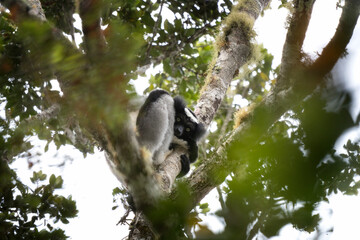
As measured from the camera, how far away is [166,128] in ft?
11.5

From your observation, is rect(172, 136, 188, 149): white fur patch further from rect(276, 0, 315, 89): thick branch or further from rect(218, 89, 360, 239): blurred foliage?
rect(218, 89, 360, 239): blurred foliage

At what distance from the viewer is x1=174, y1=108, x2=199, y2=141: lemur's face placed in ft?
12.7

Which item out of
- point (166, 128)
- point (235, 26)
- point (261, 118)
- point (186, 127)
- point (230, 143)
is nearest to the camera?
point (261, 118)

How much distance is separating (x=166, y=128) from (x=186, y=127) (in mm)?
525

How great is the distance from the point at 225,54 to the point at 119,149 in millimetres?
3305

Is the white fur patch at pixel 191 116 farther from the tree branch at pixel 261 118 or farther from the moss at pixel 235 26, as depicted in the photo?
the tree branch at pixel 261 118

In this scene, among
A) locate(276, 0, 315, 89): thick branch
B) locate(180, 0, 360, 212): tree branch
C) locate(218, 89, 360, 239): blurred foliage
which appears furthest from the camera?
locate(276, 0, 315, 89): thick branch

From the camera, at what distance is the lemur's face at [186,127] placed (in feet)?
12.7

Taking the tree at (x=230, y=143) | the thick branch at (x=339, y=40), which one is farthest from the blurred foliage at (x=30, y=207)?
the thick branch at (x=339, y=40)

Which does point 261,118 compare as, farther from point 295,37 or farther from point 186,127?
point 186,127

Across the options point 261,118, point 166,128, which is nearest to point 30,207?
point 166,128

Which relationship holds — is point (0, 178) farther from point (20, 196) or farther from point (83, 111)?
point (83, 111)

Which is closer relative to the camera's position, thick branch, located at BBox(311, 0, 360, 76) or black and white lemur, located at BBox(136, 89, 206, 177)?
thick branch, located at BBox(311, 0, 360, 76)

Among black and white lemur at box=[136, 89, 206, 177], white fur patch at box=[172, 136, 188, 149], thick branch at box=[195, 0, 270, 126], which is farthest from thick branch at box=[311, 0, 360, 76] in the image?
white fur patch at box=[172, 136, 188, 149]
